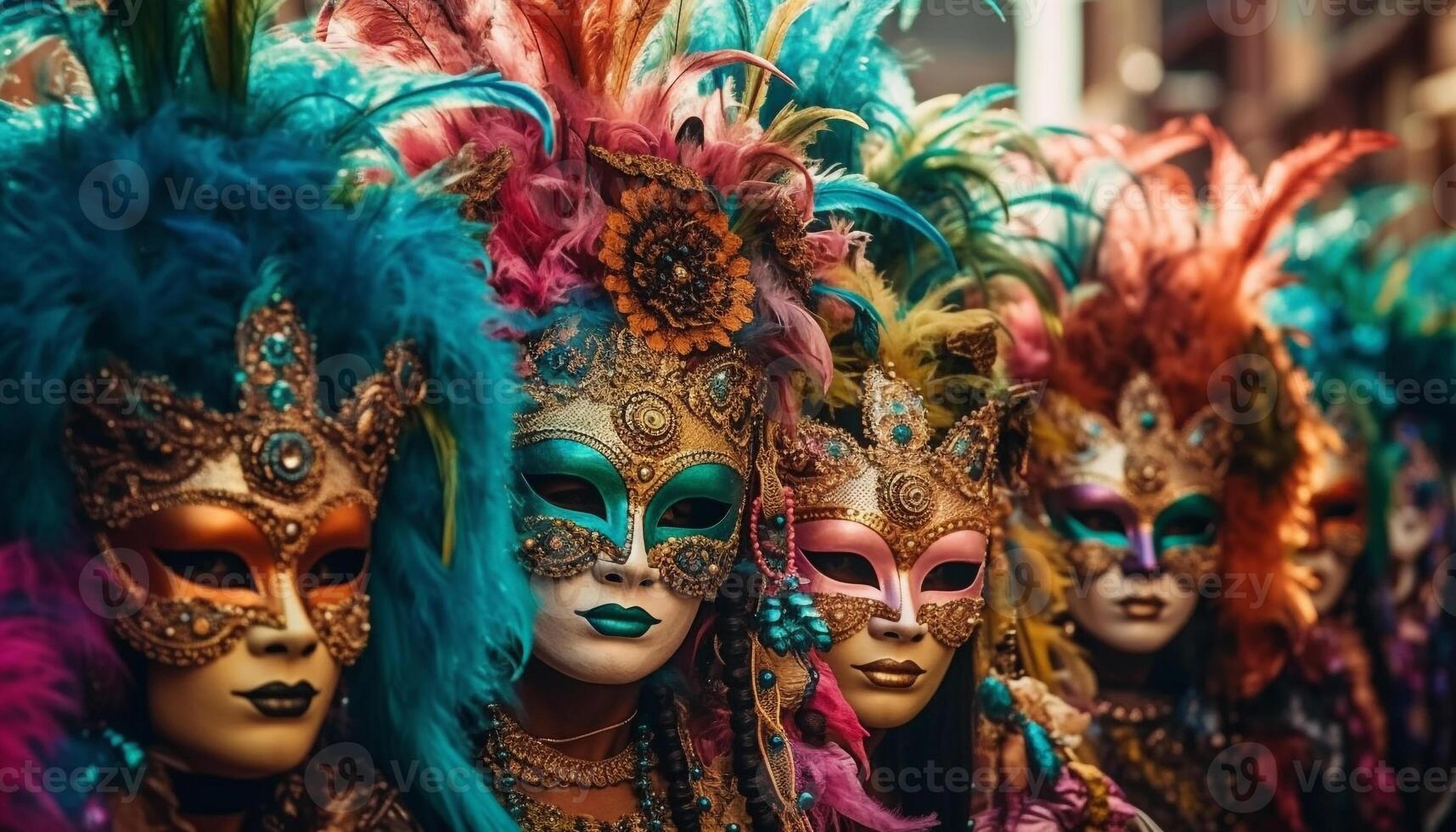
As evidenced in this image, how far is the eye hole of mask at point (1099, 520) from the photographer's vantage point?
438 cm

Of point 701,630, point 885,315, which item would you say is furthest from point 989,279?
point 701,630

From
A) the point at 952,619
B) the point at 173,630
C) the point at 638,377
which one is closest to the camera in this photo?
the point at 173,630

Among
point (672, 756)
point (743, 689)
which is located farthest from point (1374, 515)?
point (672, 756)

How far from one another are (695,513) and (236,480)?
3.01 feet

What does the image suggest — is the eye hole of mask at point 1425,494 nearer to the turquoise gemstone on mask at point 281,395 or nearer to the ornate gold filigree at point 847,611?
the ornate gold filigree at point 847,611

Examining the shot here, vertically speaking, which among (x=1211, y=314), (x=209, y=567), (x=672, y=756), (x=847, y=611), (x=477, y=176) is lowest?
(x=672, y=756)

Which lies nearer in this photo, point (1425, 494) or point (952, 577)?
point (952, 577)

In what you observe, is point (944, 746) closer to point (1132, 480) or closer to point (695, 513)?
point (1132, 480)

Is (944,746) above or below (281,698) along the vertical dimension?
below

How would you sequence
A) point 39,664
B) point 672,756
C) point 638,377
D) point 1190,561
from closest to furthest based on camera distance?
1. point 39,664
2. point 638,377
3. point 672,756
4. point 1190,561

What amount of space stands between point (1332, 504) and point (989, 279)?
165 cm

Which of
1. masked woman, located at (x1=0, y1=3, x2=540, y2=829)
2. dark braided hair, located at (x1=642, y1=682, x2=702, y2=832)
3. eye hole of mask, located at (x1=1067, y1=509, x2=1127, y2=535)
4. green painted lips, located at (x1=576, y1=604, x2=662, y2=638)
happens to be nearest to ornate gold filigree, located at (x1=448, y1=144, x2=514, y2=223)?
masked woman, located at (x1=0, y1=3, x2=540, y2=829)

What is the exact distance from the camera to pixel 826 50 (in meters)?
3.67

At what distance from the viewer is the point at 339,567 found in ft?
8.43
